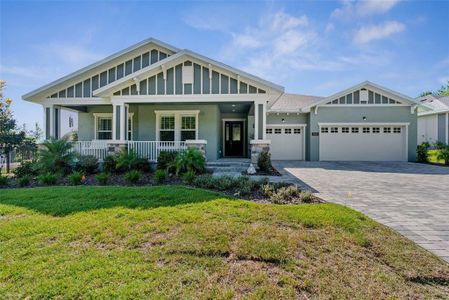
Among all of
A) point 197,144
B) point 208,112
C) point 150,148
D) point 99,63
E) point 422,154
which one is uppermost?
point 99,63

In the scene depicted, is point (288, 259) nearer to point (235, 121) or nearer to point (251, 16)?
point (251, 16)

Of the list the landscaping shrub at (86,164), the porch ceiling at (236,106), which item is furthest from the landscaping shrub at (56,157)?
the porch ceiling at (236,106)

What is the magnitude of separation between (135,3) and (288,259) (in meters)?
10.3

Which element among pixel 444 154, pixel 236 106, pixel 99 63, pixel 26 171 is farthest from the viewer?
pixel 444 154

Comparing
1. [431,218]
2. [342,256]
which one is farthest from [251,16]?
[342,256]

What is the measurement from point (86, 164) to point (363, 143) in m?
16.5

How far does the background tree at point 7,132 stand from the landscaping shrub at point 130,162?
8.78 meters

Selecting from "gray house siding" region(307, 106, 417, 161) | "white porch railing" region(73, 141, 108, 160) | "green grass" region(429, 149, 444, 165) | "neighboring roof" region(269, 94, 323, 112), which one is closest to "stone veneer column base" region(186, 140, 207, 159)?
"white porch railing" region(73, 141, 108, 160)

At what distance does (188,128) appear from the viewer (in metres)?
12.8

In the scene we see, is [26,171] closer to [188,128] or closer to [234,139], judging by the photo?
[188,128]

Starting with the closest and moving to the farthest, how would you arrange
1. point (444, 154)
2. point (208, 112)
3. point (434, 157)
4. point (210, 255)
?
point (210, 255) < point (208, 112) < point (444, 154) < point (434, 157)

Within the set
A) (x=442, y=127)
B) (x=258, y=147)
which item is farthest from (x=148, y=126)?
(x=442, y=127)

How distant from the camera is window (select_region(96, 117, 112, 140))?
44.0 feet

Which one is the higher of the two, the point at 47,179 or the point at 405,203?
the point at 47,179
